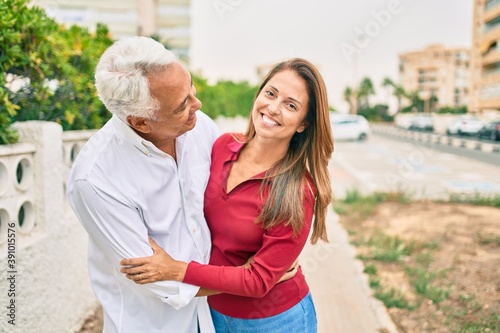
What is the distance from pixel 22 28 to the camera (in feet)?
9.60

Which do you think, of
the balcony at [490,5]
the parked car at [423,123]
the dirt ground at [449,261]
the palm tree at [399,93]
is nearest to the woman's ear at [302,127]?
the dirt ground at [449,261]

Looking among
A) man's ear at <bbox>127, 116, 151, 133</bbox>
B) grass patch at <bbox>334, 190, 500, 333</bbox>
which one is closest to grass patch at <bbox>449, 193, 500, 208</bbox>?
grass patch at <bbox>334, 190, 500, 333</bbox>

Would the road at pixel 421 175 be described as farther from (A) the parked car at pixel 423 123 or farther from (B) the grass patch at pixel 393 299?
(A) the parked car at pixel 423 123

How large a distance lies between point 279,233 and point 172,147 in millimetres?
509

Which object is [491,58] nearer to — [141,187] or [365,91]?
[365,91]

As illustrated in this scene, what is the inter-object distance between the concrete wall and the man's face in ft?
4.33

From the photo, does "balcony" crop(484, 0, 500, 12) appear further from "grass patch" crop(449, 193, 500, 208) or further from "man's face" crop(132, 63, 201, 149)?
"man's face" crop(132, 63, 201, 149)

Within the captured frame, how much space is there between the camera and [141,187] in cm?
167

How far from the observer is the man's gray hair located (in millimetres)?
1543

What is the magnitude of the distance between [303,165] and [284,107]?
0.79 ft

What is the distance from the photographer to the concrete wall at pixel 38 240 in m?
2.66

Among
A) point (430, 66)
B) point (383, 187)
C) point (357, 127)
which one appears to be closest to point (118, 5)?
point (357, 127)

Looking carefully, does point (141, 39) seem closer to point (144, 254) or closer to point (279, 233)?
point (144, 254)

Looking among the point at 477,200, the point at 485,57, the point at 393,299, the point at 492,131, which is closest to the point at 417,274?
the point at 393,299
